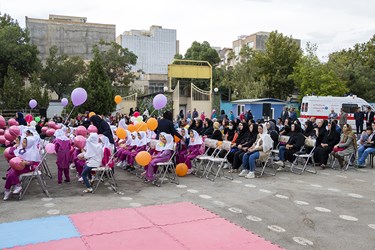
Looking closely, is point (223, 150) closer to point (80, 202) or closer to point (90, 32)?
point (80, 202)

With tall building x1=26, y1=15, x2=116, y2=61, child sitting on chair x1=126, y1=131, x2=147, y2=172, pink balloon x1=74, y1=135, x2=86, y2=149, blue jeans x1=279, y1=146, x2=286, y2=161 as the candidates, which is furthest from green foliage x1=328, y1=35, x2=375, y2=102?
tall building x1=26, y1=15, x2=116, y2=61

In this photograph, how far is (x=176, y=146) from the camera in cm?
938

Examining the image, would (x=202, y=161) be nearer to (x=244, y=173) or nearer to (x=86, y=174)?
(x=244, y=173)

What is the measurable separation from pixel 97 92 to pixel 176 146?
16.1m

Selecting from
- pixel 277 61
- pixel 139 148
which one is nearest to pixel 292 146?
pixel 139 148

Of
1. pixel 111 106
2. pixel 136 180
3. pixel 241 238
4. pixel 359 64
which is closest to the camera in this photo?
pixel 241 238

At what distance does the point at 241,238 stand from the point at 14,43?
29775mm

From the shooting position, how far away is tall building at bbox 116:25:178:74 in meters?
78.6

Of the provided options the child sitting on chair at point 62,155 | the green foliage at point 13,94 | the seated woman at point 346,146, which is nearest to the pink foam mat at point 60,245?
the child sitting on chair at point 62,155

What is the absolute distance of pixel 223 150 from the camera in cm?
1040

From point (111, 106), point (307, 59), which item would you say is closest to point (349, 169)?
point (111, 106)

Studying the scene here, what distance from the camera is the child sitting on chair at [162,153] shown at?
8.51 metres

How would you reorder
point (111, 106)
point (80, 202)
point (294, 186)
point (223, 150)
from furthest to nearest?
point (111, 106) < point (223, 150) < point (294, 186) < point (80, 202)

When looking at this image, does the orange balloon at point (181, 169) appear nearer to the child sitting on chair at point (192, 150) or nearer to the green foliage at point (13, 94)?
the child sitting on chair at point (192, 150)
